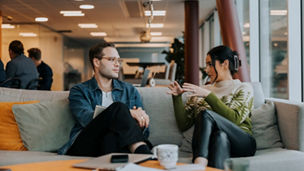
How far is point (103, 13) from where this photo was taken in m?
9.60

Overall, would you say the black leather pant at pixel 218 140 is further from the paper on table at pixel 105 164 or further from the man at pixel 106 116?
the paper on table at pixel 105 164

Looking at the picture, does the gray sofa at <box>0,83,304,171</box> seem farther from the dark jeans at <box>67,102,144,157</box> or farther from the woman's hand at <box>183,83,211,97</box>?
the woman's hand at <box>183,83,211,97</box>

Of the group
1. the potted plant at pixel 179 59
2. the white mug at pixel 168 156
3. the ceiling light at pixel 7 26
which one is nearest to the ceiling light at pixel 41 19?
the ceiling light at pixel 7 26

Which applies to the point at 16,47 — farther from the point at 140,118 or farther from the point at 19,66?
the point at 140,118

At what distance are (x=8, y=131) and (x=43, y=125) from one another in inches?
10.0

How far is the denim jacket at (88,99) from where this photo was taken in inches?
94.8

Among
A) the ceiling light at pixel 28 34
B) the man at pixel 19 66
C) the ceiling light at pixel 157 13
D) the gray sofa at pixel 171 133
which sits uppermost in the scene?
the ceiling light at pixel 157 13

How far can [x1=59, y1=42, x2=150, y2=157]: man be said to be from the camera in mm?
1997

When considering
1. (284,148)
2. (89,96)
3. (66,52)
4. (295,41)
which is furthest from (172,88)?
(66,52)

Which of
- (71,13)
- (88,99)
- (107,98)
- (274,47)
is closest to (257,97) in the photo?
(107,98)

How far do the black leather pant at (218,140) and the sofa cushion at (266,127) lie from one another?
235 millimetres

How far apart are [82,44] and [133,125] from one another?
16.3 metres

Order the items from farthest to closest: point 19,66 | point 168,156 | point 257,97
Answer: point 19,66 → point 257,97 → point 168,156

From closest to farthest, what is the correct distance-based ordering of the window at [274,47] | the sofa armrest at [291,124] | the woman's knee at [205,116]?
the woman's knee at [205,116], the sofa armrest at [291,124], the window at [274,47]
